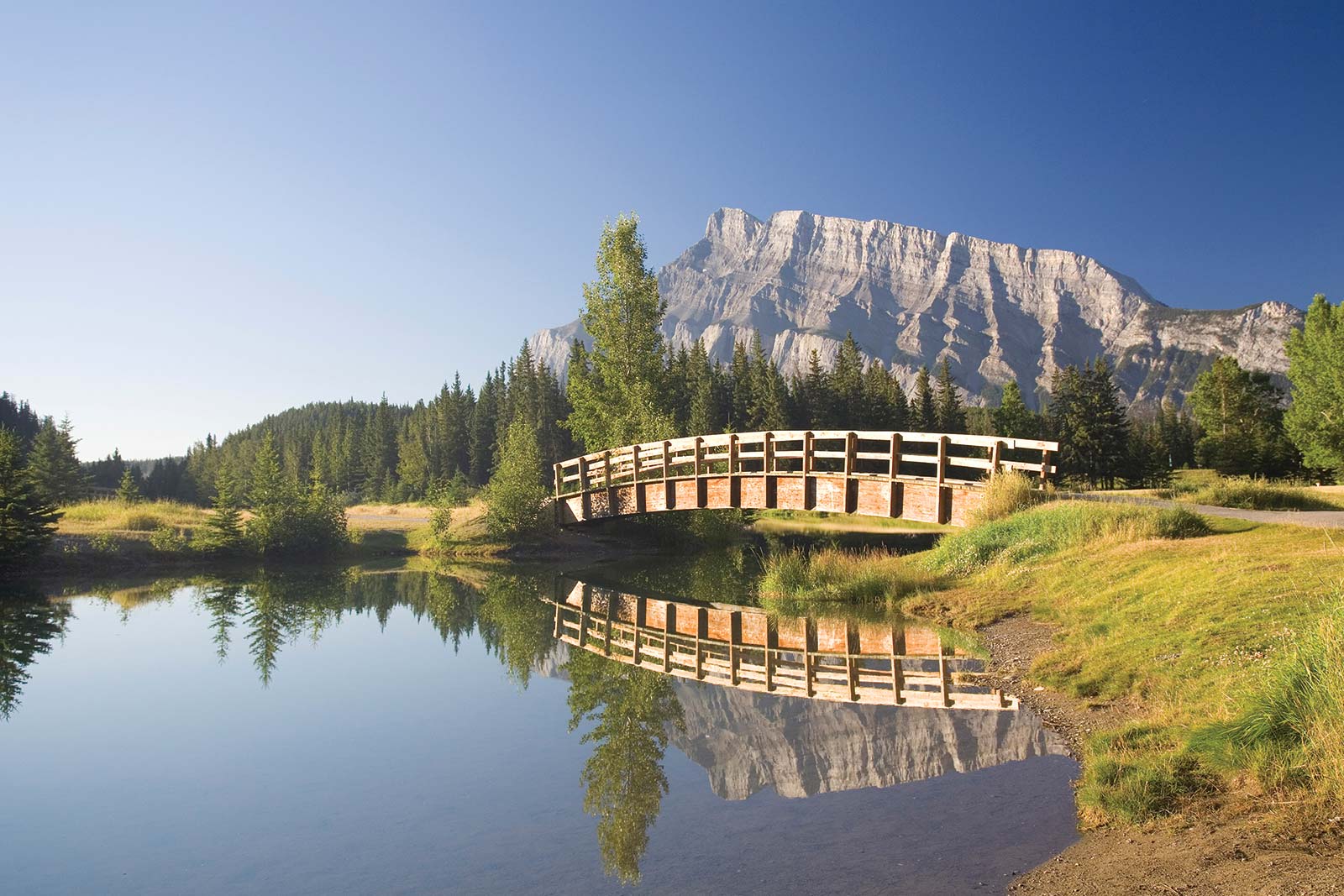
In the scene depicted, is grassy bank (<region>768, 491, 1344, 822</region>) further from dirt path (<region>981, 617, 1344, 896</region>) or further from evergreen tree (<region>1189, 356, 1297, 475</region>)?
evergreen tree (<region>1189, 356, 1297, 475</region>)

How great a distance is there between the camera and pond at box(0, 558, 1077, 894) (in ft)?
19.8

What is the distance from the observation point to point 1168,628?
873 cm

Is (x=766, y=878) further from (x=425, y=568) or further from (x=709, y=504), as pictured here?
(x=425, y=568)

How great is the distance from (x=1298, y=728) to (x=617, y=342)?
33.2 m

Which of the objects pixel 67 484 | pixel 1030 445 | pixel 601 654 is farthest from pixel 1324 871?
pixel 67 484

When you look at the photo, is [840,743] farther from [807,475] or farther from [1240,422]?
[1240,422]

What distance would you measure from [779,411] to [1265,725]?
6534 cm

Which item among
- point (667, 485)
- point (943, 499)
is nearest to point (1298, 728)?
point (943, 499)

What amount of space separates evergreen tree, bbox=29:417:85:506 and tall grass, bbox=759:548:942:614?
51.6m

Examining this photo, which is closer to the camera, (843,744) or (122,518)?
(843,744)

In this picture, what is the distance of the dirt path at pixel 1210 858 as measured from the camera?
4172mm

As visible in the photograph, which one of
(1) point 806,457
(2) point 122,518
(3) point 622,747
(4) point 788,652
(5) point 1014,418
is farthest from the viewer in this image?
(5) point 1014,418

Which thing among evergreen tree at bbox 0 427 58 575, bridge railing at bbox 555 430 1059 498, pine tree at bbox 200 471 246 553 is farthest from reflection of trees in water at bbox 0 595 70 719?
bridge railing at bbox 555 430 1059 498

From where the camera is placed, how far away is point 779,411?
70312 millimetres
